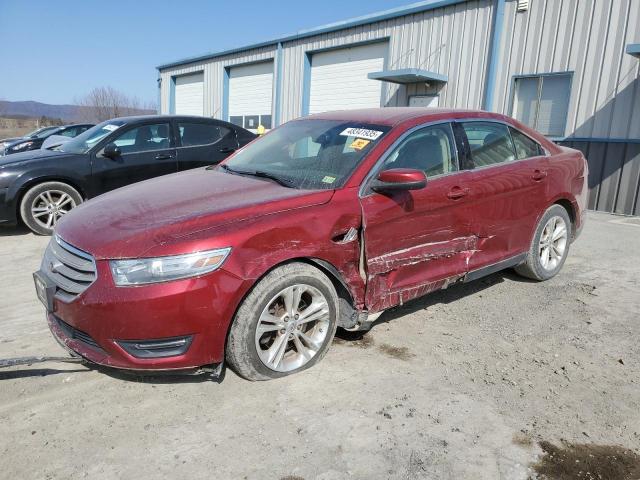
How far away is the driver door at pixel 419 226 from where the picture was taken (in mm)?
3291

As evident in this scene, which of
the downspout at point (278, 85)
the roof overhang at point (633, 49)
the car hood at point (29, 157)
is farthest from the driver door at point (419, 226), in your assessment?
the downspout at point (278, 85)

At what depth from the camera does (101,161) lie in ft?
22.8

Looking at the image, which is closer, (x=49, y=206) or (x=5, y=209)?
(x=5, y=209)

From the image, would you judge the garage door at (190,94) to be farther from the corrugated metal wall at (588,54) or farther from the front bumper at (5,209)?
the front bumper at (5,209)

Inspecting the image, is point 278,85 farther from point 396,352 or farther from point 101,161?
point 396,352

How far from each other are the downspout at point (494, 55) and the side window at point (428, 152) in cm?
812

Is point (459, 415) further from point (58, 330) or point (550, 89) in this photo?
point (550, 89)

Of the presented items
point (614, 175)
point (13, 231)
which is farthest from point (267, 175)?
point (614, 175)

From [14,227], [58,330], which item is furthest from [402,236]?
[14,227]

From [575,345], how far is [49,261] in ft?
11.8

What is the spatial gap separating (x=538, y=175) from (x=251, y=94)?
16012mm

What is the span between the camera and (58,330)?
9.72 feet

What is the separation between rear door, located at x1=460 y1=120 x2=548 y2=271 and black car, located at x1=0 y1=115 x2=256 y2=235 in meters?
4.59

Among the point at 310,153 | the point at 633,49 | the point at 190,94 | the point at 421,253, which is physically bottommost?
the point at 421,253
